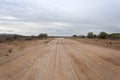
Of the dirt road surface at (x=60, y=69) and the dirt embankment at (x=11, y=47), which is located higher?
the dirt road surface at (x=60, y=69)

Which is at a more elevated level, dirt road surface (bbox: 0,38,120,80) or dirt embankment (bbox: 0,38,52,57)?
dirt road surface (bbox: 0,38,120,80)

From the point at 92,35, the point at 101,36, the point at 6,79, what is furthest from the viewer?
the point at 92,35

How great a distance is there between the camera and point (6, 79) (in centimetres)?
866

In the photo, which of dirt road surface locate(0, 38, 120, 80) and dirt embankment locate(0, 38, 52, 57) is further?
dirt embankment locate(0, 38, 52, 57)

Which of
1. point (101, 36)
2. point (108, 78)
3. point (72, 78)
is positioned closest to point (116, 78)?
point (108, 78)

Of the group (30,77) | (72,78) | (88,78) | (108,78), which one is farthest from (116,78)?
(30,77)

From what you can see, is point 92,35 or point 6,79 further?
point 92,35

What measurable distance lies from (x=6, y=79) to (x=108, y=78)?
4.56 m

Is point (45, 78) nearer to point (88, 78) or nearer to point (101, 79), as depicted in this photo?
point (88, 78)

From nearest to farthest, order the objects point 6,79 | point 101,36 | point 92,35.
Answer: point 6,79 < point 101,36 < point 92,35

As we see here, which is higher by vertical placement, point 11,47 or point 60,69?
point 60,69

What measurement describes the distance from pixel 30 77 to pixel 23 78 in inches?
14.1

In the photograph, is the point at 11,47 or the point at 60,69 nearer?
the point at 60,69

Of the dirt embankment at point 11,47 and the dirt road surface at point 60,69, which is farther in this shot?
the dirt embankment at point 11,47
